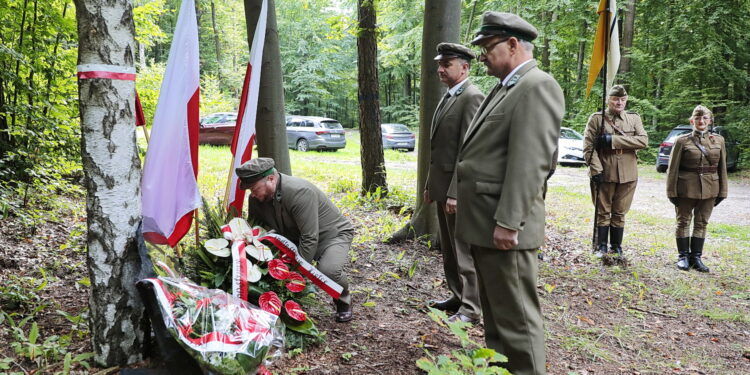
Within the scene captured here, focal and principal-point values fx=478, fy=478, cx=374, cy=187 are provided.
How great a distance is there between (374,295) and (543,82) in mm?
2463

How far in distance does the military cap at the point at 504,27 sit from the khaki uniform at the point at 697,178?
4.30 m

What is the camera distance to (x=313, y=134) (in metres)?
18.9

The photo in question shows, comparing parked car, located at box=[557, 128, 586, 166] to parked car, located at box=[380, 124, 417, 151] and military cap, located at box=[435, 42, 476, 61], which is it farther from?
military cap, located at box=[435, 42, 476, 61]

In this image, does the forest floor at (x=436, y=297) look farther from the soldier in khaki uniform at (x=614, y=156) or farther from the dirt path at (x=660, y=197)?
the dirt path at (x=660, y=197)

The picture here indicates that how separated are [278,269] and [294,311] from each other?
11.3 inches

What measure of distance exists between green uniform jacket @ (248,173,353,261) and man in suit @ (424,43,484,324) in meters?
0.84

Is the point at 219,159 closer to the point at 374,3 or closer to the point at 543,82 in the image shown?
A: the point at 374,3

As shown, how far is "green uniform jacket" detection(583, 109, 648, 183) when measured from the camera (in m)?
5.55

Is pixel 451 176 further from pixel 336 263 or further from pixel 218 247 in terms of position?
pixel 218 247

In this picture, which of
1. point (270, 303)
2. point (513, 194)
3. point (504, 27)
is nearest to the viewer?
point (513, 194)

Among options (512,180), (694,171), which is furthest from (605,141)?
(512,180)

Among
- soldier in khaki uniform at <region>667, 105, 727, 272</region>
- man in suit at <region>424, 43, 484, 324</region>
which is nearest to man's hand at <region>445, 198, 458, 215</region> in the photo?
man in suit at <region>424, 43, 484, 324</region>

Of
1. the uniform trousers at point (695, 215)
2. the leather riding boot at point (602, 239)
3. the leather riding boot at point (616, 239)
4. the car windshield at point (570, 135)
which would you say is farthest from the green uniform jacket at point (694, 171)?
the car windshield at point (570, 135)

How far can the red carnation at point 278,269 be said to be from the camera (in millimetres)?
3082
